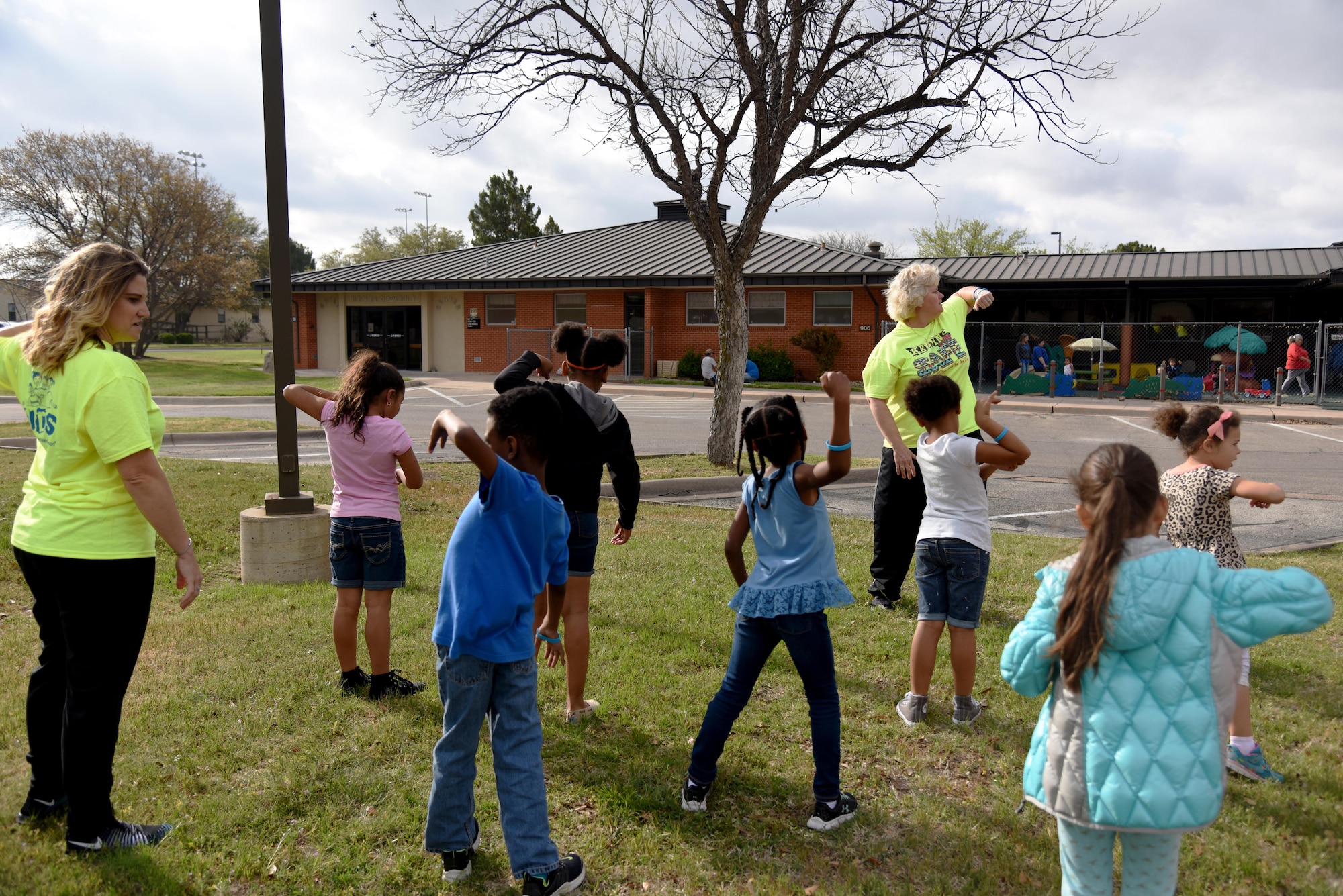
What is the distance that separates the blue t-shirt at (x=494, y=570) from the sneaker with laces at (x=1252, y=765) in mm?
2843

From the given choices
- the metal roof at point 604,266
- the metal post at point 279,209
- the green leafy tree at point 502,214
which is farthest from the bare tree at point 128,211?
the metal post at point 279,209

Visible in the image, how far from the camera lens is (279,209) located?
21.5ft

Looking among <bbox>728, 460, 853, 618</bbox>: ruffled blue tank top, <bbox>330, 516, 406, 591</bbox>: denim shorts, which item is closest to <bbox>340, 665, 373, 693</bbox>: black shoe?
<bbox>330, 516, 406, 591</bbox>: denim shorts

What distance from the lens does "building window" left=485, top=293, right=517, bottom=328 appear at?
107 ft

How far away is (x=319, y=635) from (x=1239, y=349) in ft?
77.1

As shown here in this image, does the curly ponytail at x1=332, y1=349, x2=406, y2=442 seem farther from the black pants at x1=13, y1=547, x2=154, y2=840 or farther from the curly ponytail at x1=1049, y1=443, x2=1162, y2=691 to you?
the curly ponytail at x1=1049, y1=443, x2=1162, y2=691

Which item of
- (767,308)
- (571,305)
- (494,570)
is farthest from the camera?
(571,305)

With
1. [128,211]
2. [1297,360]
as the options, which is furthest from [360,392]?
[128,211]

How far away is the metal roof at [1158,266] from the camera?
26328mm

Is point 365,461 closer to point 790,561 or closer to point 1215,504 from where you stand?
point 790,561

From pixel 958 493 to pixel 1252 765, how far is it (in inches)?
60.6

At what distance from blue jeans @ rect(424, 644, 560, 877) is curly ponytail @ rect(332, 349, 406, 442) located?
164 cm

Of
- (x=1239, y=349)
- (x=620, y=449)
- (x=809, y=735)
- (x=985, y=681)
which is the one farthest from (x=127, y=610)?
(x=1239, y=349)

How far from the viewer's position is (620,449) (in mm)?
4152
